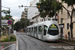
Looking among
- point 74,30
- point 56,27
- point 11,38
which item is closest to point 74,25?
point 74,30

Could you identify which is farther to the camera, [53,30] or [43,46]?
[53,30]

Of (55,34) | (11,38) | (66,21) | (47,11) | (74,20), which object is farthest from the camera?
(66,21)

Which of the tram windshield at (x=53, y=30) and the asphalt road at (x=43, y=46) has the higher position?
the tram windshield at (x=53, y=30)

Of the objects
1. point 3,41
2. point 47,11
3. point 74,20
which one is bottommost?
point 3,41

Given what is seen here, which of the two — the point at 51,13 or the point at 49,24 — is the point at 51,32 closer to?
the point at 49,24

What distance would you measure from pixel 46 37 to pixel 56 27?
2180 mm

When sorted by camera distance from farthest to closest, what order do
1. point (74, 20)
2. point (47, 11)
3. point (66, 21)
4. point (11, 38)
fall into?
point (66, 21) → point (74, 20) → point (47, 11) → point (11, 38)

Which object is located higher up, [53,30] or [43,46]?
[53,30]

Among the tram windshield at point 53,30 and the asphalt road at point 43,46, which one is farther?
the tram windshield at point 53,30

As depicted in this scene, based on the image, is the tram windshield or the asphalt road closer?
the asphalt road

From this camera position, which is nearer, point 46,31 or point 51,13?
point 46,31

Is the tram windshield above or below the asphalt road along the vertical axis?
above

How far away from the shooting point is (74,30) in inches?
1302

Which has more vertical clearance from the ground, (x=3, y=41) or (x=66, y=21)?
(x=66, y=21)
